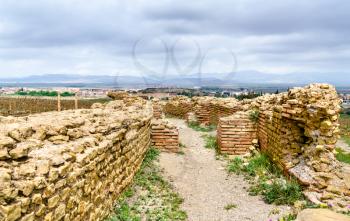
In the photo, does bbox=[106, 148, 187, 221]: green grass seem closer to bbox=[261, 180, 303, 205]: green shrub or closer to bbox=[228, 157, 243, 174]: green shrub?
bbox=[261, 180, 303, 205]: green shrub

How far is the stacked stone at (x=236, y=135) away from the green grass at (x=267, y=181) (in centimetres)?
87

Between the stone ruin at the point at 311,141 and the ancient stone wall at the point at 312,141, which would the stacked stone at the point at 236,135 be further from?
the ancient stone wall at the point at 312,141

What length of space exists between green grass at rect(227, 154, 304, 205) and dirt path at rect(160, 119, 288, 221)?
7.4 inches

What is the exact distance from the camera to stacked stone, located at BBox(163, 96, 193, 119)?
76.4 ft

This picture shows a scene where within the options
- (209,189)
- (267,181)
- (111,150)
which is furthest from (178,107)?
(111,150)

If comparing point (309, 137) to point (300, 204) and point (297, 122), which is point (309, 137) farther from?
point (300, 204)

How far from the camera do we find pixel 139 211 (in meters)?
6.32

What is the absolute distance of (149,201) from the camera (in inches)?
269

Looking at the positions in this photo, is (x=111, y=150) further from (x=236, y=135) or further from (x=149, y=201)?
(x=236, y=135)

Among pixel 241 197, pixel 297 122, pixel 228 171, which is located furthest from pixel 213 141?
pixel 241 197

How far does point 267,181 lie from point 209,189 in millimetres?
1184

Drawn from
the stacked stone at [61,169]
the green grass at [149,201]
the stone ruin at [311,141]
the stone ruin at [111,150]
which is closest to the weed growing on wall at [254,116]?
the stone ruin at [111,150]

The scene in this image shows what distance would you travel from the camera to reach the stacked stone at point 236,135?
38.2 ft

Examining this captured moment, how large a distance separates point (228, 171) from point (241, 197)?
6.89 feet
